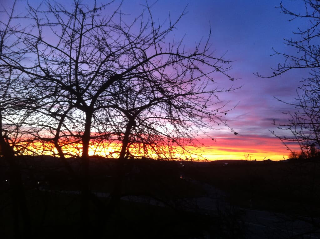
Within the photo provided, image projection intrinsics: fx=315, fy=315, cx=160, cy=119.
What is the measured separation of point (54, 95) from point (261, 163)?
4.85 m

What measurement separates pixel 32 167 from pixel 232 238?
3.11 meters

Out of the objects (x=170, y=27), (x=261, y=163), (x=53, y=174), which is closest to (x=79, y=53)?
(x=170, y=27)

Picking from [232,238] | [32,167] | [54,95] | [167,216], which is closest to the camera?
[54,95]

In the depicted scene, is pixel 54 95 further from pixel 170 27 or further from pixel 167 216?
pixel 167 216

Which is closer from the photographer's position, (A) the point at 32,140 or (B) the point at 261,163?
(A) the point at 32,140

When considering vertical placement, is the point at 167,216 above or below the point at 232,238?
above

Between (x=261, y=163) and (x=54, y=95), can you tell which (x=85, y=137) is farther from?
(x=261, y=163)

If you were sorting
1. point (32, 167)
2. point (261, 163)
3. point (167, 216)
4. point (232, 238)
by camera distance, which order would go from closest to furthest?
1. point (32, 167)
2. point (167, 216)
3. point (232, 238)
4. point (261, 163)

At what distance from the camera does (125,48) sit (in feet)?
13.0

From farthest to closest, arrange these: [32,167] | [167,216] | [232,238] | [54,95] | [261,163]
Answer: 1. [261,163]
2. [232,238]
3. [167,216]
4. [32,167]
5. [54,95]

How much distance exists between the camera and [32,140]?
3898 mm

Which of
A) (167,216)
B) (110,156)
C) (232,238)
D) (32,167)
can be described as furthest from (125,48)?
(232,238)

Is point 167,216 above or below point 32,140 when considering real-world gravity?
below

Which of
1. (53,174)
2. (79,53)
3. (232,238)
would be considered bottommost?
(232,238)
